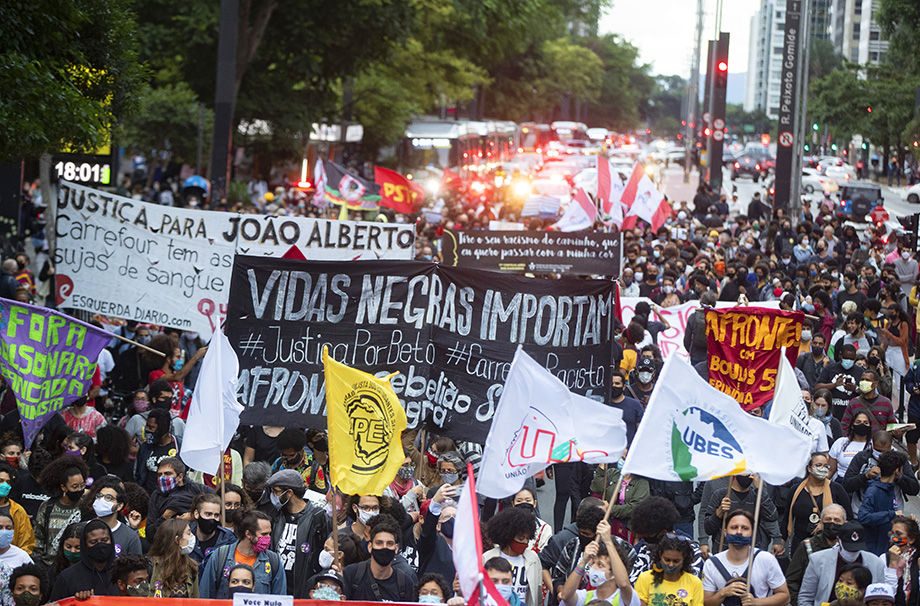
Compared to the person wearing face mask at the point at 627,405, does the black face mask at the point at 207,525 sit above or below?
below

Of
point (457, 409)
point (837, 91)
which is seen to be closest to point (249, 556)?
point (457, 409)

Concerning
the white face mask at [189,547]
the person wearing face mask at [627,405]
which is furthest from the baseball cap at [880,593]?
the white face mask at [189,547]

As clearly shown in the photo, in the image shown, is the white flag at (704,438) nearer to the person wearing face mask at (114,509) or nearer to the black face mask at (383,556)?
the black face mask at (383,556)

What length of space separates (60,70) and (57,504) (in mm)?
5263

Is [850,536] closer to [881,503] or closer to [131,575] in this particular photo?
[881,503]

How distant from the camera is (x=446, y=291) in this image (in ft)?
31.2

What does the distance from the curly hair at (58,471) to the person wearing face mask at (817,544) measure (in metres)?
4.60

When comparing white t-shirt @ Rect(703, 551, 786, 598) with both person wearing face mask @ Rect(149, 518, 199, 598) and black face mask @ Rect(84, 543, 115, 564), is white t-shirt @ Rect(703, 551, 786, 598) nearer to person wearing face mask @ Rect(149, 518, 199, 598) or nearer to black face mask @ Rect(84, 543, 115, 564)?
person wearing face mask @ Rect(149, 518, 199, 598)

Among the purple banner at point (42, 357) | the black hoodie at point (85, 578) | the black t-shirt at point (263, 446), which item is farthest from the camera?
the black t-shirt at point (263, 446)

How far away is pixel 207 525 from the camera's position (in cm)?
777

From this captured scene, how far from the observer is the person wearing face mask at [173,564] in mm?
7176

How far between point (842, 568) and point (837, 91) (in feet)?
221

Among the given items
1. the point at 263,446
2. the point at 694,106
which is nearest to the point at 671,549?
the point at 263,446

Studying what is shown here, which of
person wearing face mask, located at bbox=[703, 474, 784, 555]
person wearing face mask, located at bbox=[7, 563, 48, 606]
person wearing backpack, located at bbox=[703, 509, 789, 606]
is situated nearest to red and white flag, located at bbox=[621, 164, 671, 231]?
person wearing face mask, located at bbox=[703, 474, 784, 555]
